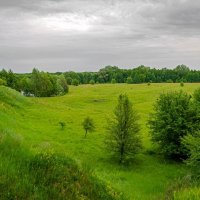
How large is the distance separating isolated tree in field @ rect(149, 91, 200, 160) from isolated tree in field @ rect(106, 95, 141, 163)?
185 inches

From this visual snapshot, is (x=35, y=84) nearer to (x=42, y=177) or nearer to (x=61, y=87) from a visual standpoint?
(x=61, y=87)

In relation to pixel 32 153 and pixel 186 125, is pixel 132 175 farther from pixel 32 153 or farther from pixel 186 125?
pixel 32 153

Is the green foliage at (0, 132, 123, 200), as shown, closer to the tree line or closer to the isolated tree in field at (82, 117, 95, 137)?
the tree line

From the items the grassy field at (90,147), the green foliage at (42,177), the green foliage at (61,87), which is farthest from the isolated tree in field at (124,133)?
the green foliage at (61,87)

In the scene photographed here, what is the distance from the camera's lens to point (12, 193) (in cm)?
1191

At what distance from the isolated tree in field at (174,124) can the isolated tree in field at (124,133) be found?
15.4 feet

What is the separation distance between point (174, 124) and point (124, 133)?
6.84 meters

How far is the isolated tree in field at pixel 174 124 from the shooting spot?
141 ft

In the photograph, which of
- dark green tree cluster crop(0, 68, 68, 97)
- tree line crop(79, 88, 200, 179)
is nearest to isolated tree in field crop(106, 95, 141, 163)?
tree line crop(79, 88, 200, 179)

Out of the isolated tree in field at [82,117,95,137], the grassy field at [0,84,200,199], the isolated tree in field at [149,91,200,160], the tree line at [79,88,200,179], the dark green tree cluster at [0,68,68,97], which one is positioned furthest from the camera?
the dark green tree cluster at [0,68,68,97]

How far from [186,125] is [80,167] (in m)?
29.5

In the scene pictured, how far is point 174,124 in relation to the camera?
43.1 m

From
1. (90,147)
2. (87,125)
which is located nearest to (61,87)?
(87,125)

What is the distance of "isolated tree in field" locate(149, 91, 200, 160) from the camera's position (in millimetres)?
42969
